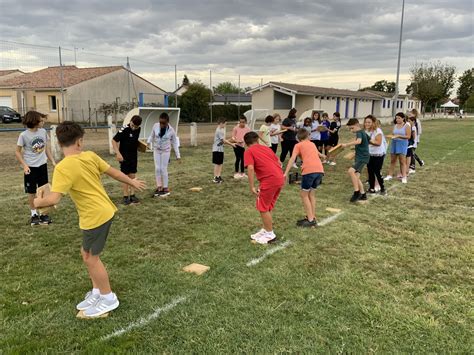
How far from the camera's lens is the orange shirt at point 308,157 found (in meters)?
6.08

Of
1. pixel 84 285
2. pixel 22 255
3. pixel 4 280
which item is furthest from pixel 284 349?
pixel 22 255

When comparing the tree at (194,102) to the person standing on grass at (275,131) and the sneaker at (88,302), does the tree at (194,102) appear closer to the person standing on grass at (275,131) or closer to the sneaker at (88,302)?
the person standing on grass at (275,131)

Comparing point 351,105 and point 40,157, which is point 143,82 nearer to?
point 351,105

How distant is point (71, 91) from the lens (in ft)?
113

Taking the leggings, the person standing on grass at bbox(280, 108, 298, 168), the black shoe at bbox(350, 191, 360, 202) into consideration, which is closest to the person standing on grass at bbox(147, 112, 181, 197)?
the leggings

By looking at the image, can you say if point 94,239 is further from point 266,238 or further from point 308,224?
point 308,224

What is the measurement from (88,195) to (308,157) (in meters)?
3.71

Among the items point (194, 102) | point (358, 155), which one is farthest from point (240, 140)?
point (194, 102)

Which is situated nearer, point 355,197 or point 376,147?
point 355,197

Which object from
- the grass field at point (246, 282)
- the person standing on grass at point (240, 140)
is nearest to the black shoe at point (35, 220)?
the grass field at point (246, 282)

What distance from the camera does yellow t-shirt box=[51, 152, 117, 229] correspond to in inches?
129

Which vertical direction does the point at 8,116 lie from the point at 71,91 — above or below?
below

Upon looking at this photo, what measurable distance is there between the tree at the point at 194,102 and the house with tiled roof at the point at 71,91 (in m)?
2.16

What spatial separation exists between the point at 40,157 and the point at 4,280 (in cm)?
246
